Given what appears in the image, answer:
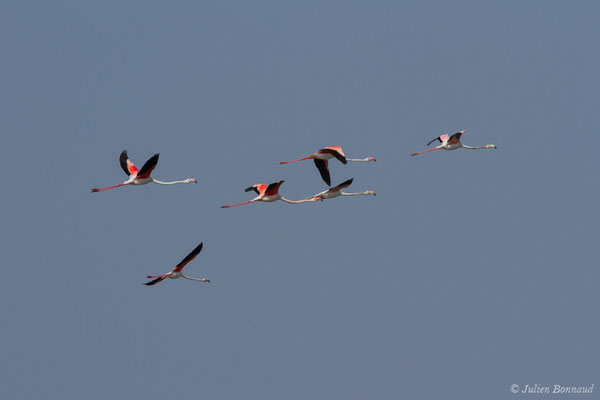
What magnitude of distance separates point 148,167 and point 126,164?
7.95ft

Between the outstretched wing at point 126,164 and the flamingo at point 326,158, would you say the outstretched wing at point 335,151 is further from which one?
the outstretched wing at point 126,164

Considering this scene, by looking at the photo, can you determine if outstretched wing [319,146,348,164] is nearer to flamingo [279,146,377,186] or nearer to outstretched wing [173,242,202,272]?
flamingo [279,146,377,186]

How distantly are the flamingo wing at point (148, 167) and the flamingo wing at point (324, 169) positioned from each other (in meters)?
5.95

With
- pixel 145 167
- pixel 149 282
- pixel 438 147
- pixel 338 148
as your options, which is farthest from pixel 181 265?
pixel 438 147

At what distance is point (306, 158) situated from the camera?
37594 millimetres

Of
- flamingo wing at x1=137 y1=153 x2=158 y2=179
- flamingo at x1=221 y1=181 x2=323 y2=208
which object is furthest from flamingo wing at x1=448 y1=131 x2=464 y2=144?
flamingo wing at x1=137 y1=153 x2=158 y2=179

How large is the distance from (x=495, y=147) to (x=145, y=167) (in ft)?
44.3

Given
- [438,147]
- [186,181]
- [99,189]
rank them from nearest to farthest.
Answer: [99,189] < [186,181] < [438,147]

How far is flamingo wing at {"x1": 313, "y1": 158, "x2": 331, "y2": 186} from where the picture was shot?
38312 mm

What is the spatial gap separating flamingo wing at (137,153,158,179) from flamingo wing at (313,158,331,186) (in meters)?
5.95

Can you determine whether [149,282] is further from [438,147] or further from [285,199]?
[438,147]

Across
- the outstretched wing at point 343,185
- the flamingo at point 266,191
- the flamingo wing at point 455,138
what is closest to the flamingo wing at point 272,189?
the flamingo at point 266,191

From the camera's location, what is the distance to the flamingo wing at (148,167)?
113ft

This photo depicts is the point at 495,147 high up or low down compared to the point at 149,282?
up
